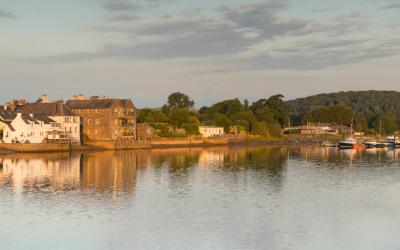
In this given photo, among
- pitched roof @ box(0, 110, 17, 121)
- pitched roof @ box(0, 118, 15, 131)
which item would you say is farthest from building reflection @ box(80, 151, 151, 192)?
pitched roof @ box(0, 110, 17, 121)

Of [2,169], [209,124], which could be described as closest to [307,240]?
[2,169]

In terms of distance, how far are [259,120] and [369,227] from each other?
142m

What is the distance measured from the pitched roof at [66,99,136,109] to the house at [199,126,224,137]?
3055 cm

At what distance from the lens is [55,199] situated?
4506 centimetres

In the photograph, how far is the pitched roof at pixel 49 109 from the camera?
4469 inches

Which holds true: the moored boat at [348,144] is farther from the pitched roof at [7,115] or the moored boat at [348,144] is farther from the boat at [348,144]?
the pitched roof at [7,115]

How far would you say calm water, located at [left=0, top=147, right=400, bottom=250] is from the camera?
105 ft

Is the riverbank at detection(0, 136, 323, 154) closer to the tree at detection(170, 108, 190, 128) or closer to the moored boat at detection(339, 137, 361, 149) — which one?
the tree at detection(170, 108, 190, 128)

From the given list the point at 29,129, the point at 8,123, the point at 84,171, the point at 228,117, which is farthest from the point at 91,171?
the point at 228,117

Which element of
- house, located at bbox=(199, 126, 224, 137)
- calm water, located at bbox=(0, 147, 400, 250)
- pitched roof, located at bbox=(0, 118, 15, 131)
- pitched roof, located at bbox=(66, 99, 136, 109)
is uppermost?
pitched roof, located at bbox=(66, 99, 136, 109)

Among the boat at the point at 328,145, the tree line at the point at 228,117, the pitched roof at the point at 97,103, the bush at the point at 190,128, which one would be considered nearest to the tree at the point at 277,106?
the tree line at the point at 228,117

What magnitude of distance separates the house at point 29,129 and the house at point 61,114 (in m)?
1.99

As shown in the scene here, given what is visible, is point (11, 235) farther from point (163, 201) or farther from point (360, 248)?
point (360, 248)

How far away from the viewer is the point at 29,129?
4050 inches
